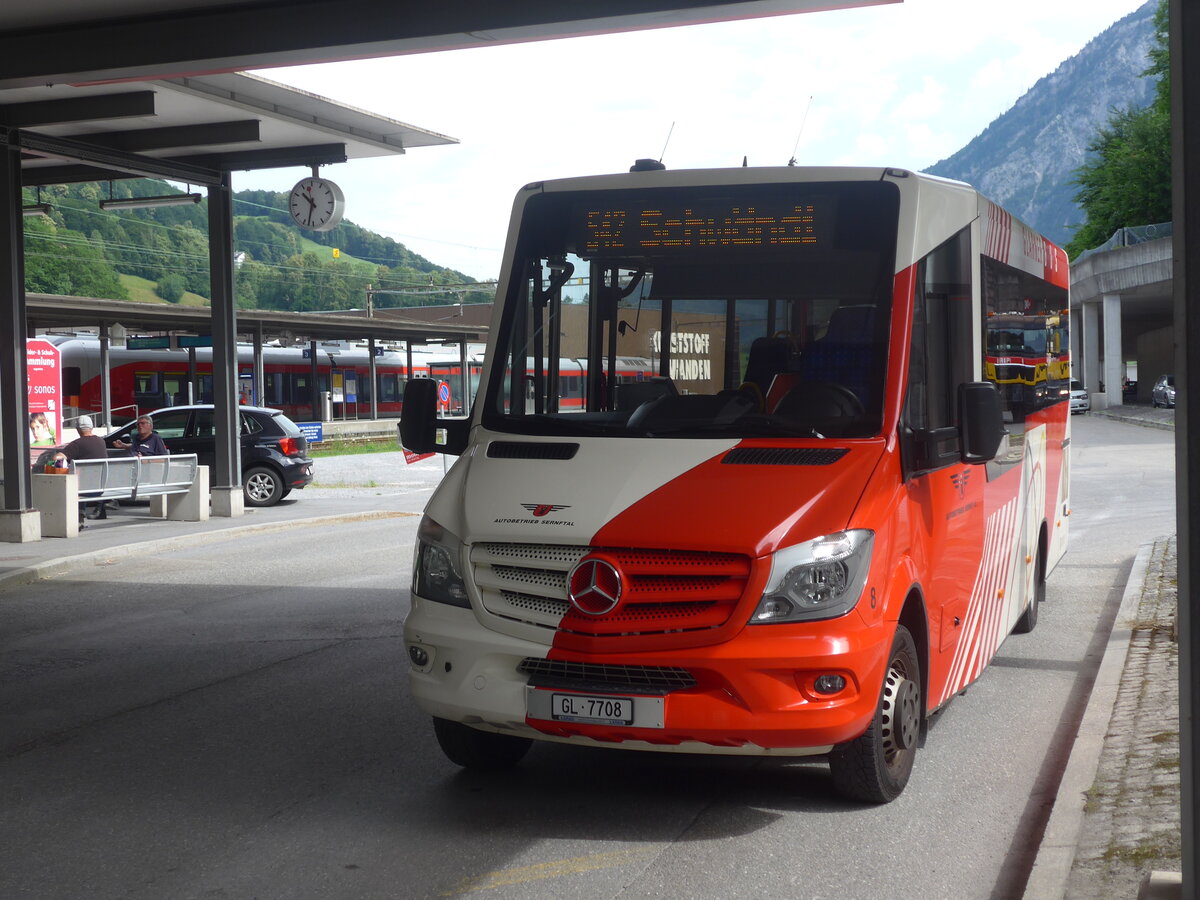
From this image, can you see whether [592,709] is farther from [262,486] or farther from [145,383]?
[145,383]

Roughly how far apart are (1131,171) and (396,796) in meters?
79.5

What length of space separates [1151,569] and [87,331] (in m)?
54.0

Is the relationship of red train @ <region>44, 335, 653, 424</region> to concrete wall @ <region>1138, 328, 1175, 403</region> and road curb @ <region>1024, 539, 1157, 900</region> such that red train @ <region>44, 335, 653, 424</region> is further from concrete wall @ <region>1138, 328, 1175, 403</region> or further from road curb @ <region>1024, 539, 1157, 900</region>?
concrete wall @ <region>1138, 328, 1175, 403</region>

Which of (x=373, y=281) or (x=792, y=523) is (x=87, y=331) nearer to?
(x=792, y=523)

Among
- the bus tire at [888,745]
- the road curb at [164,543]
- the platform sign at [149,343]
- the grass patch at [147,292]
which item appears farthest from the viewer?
the grass patch at [147,292]

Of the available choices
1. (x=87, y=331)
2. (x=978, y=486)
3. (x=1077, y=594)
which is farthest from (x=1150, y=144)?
(x=978, y=486)

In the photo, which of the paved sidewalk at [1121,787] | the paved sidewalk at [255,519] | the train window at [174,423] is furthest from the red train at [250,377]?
the paved sidewalk at [1121,787]

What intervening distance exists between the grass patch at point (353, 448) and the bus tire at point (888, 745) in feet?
103

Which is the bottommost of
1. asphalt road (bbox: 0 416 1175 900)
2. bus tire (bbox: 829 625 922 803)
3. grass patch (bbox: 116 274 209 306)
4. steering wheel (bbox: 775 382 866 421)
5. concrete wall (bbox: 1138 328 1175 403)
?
asphalt road (bbox: 0 416 1175 900)

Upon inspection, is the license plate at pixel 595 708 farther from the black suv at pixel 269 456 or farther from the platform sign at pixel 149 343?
the platform sign at pixel 149 343

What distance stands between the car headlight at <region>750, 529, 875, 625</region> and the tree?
7205 cm

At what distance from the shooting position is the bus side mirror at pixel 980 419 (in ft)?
18.5

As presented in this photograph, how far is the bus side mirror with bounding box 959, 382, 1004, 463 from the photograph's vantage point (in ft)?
18.5

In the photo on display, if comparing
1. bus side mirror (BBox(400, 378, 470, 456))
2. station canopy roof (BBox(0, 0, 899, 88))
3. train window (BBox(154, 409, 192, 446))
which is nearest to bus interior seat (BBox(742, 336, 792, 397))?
bus side mirror (BBox(400, 378, 470, 456))
